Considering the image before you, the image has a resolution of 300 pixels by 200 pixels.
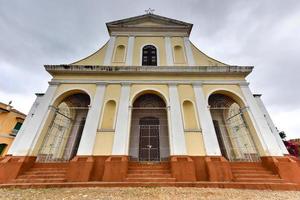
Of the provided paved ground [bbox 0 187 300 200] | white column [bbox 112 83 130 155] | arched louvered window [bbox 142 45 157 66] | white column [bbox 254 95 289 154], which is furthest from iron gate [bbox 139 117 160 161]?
white column [bbox 254 95 289 154]

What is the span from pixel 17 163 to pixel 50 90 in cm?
350

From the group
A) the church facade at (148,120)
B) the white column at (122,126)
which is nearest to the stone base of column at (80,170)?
the church facade at (148,120)

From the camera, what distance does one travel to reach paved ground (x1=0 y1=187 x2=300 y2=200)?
3.91 metres

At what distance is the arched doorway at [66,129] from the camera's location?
756cm

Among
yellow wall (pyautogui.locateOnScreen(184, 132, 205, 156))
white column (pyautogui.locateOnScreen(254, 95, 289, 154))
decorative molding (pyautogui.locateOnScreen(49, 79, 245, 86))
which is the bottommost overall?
yellow wall (pyautogui.locateOnScreen(184, 132, 205, 156))

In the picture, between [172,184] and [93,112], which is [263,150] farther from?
[93,112]

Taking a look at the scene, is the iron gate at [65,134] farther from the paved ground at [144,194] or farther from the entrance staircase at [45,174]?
the paved ground at [144,194]

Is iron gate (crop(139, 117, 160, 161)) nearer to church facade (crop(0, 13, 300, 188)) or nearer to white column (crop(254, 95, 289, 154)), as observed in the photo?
church facade (crop(0, 13, 300, 188))

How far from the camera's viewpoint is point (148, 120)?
8594 millimetres

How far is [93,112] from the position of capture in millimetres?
6770

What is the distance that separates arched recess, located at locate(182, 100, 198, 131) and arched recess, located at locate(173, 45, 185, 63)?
10.1 ft

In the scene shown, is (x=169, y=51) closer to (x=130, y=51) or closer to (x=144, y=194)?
(x=130, y=51)

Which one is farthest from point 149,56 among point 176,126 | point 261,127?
point 261,127

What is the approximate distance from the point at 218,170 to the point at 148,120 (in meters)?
4.45
